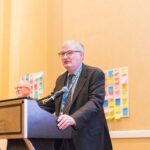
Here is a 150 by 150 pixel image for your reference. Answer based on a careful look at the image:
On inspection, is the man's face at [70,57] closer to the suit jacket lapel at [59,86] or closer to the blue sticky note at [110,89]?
the suit jacket lapel at [59,86]

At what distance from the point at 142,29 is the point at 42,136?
1.78 metres

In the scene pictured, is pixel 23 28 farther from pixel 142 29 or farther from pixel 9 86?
pixel 142 29

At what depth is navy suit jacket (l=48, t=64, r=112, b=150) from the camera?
2.09m

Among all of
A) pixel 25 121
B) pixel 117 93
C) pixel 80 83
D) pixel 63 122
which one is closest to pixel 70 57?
pixel 80 83

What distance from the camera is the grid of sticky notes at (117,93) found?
322cm

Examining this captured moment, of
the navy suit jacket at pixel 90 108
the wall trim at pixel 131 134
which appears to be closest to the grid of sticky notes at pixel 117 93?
the wall trim at pixel 131 134

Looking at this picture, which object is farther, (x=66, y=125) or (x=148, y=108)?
(x=148, y=108)

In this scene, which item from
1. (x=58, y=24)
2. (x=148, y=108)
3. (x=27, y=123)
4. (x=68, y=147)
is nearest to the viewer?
(x=27, y=123)

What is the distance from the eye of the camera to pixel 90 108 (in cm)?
201

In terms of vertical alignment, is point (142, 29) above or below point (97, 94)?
above

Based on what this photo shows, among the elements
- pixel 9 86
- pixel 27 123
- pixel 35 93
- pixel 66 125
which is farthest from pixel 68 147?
pixel 9 86

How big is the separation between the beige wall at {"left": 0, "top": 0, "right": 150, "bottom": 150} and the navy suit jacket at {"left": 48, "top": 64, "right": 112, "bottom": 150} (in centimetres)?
94

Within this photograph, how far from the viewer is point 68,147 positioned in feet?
6.85

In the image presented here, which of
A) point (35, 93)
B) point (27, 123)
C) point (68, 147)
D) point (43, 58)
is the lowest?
point (68, 147)
